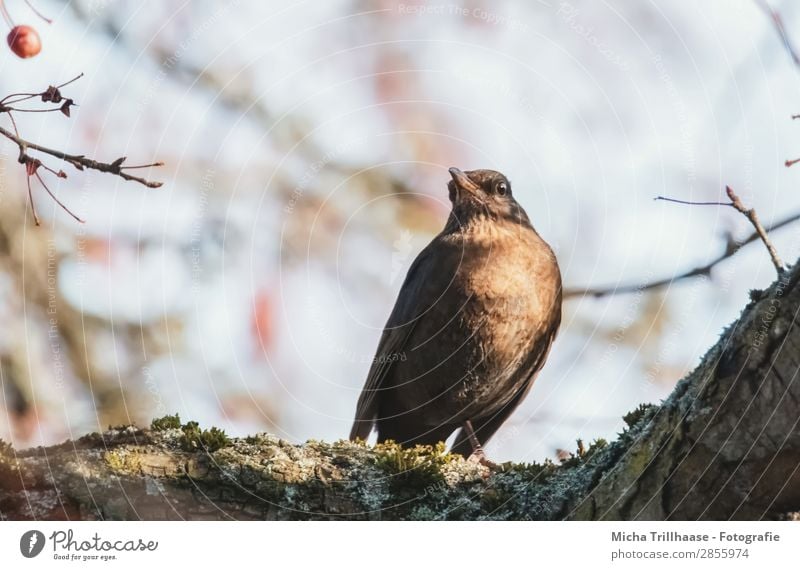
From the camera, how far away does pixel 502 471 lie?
339 centimetres

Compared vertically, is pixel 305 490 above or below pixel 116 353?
below

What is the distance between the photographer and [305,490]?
315cm

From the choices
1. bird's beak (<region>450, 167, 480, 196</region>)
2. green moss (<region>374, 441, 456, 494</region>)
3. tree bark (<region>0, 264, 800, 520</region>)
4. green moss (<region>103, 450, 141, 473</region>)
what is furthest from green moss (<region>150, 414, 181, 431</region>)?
bird's beak (<region>450, 167, 480, 196</region>)

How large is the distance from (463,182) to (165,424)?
2530 millimetres

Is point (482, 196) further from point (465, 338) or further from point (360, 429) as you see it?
point (360, 429)

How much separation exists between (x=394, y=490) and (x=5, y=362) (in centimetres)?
224

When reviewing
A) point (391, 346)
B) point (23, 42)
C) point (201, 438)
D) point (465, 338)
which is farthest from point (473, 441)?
point (23, 42)

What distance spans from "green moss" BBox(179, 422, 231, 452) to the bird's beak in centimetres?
240

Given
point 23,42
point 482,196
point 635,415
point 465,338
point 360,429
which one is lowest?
point 635,415

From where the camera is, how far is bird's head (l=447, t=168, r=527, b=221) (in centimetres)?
521

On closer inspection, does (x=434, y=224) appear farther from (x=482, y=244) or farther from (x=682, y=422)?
(x=682, y=422)
